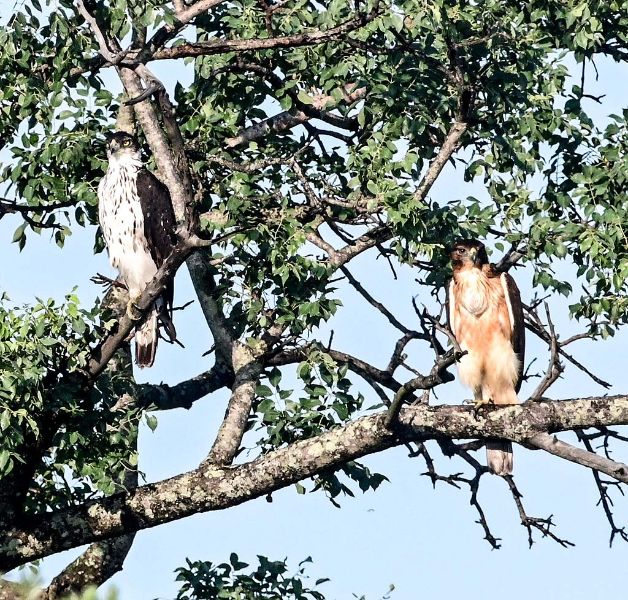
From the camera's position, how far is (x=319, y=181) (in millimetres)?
8594

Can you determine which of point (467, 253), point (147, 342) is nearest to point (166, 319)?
point (147, 342)

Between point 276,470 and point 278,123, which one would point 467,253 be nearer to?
point 278,123

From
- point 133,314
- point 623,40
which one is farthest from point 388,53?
point 133,314

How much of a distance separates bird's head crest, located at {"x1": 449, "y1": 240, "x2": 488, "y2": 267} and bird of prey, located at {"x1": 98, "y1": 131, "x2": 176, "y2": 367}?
2.17m

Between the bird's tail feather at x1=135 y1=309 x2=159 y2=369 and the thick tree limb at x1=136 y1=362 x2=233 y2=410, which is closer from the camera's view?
the bird's tail feather at x1=135 y1=309 x2=159 y2=369

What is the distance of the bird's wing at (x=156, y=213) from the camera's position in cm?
927

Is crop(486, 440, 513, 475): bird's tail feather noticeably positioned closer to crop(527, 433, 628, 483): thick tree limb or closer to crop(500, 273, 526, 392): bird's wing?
crop(500, 273, 526, 392): bird's wing

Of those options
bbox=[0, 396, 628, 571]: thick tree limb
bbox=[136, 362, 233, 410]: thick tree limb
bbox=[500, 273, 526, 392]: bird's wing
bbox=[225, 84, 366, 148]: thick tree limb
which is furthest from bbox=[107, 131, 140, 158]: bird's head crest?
bbox=[500, 273, 526, 392]: bird's wing

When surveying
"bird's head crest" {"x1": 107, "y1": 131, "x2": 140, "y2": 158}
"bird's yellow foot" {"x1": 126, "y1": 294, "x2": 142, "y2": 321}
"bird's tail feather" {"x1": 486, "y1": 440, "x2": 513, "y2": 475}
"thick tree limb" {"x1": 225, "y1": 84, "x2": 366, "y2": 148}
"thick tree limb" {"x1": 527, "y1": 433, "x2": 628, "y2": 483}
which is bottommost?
"thick tree limb" {"x1": 527, "y1": 433, "x2": 628, "y2": 483}

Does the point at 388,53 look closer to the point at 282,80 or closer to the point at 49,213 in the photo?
the point at 282,80

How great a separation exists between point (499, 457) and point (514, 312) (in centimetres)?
104

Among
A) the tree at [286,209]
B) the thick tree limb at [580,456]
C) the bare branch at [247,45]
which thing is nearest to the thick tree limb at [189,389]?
the tree at [286,209]

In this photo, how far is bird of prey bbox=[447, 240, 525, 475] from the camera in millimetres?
8344

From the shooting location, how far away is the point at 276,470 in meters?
7.02
